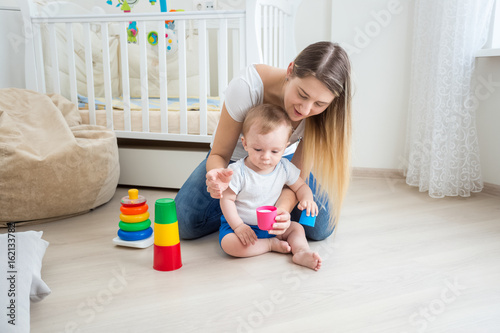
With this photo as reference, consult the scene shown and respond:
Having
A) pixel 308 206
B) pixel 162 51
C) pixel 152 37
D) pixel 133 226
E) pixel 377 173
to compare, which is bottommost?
pixel 377 173

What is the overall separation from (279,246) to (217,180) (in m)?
0.33

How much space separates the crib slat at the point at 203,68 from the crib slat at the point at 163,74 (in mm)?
167

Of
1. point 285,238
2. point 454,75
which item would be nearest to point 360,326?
point 285,238

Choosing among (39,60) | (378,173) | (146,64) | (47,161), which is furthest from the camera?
(378,173)

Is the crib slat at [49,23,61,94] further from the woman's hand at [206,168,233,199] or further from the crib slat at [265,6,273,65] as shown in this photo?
the woman's hand at [206,168,233,199]

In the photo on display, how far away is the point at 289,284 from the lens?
1.07 meters

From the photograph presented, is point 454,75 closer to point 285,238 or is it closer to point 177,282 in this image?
point 285,238

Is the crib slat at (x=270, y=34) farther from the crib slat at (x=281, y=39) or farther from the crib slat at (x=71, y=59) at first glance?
the crib slat at (x=71, y=59)

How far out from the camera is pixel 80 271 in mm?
1154

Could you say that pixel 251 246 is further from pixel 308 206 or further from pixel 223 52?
pixel 223 52

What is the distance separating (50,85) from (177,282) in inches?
59.9

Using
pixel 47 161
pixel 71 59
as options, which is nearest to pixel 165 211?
pixel 47 161

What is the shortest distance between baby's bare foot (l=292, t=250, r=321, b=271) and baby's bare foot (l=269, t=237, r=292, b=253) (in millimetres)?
46

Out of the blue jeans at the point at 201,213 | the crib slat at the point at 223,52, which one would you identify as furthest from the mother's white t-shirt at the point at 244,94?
the crib slat at the point at 223,52
